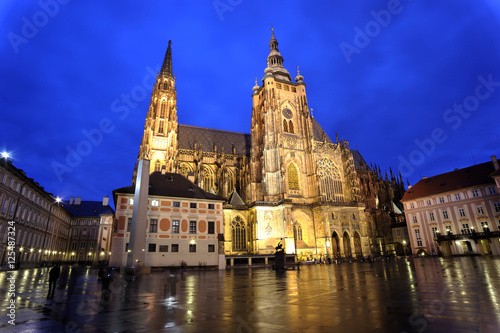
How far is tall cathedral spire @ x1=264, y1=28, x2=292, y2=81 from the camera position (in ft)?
175

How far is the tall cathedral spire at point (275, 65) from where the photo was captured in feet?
175

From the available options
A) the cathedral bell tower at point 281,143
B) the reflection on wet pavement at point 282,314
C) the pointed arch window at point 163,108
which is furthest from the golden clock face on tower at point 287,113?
the reflection on wet pavement at point 282,314

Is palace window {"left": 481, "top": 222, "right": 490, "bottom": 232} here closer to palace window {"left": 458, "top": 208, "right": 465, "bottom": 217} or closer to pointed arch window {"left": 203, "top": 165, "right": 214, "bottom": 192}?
palace window {"left": 458, "top": 208, "right": 465, "bottom": 217}

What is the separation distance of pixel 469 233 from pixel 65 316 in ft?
164

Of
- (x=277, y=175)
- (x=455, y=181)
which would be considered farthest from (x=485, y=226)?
(x=277, y=175)

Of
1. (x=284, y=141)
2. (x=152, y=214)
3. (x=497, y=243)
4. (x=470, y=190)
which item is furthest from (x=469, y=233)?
(x=152, y=214)

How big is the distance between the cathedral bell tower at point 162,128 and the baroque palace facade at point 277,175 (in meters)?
0.17

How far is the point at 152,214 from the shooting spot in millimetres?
29109

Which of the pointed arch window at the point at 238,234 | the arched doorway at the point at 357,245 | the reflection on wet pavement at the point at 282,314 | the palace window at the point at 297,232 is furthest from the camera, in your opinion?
the arched doorway at the point at 357,245

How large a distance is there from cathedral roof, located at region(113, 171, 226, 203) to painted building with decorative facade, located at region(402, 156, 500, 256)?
35.8 metres

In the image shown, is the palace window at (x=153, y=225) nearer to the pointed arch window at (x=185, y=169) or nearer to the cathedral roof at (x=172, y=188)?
the cathedral roof at (x=172, y=188)

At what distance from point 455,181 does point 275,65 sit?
38485 mm

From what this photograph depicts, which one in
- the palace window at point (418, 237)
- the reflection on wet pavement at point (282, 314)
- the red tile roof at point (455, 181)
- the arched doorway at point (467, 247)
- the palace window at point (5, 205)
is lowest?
the reflection on wet pavement at point (282, 314)

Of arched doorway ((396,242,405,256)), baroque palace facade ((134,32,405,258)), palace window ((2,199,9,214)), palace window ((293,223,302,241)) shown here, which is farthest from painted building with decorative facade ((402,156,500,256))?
palace window ((2,199,9,214))
